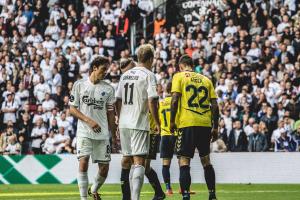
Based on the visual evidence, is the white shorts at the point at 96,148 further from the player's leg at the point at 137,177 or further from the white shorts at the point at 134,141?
the player's leg at the point at 137,177

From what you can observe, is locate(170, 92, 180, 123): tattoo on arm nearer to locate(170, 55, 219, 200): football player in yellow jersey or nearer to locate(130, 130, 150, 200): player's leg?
locate(170, 55, 219, 200): football player in yellow jersey

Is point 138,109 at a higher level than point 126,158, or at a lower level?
higher

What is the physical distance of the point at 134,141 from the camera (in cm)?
1434

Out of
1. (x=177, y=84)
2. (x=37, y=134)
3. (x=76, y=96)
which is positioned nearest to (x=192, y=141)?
(x=177, y=84)

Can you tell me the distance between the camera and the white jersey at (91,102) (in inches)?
604

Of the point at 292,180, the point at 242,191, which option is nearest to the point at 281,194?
the point at 242,191

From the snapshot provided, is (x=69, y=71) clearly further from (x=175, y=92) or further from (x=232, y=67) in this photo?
(x=175, y=92)

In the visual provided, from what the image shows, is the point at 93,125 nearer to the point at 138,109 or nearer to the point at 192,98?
the point at 138,109

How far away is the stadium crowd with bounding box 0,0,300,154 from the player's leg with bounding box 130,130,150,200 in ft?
42.7

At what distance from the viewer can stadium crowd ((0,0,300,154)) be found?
28.2 metres

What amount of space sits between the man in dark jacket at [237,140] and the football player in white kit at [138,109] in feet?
43.6

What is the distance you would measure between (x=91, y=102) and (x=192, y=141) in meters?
1.84

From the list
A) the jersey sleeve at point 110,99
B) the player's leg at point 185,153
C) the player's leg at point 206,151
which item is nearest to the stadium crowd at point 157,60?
the player's leg at point 206,151

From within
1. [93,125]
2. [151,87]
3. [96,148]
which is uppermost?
[151,87]
